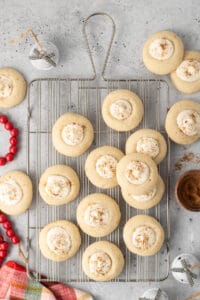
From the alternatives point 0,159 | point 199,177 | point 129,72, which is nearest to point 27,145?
point 0,159

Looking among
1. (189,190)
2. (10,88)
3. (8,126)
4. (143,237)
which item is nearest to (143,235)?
(143,237)

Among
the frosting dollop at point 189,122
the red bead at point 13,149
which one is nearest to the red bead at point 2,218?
the red bead at point 13,149

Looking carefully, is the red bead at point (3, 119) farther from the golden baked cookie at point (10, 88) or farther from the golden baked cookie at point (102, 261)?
the golden baked cookie at point (102, 261)

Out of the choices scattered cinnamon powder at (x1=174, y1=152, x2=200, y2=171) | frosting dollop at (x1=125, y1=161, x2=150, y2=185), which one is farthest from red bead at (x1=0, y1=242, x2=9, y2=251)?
scattered cinnamon powder at (x1=174, y1=152, x2=200, y2=171)

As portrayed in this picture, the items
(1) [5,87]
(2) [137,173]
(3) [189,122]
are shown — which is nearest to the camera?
(2) [137,173]

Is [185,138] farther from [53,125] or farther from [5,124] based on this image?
[5,124]

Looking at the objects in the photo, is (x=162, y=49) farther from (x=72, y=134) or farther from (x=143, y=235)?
(x=143, y=235)

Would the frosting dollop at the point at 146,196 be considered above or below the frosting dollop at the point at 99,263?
above
